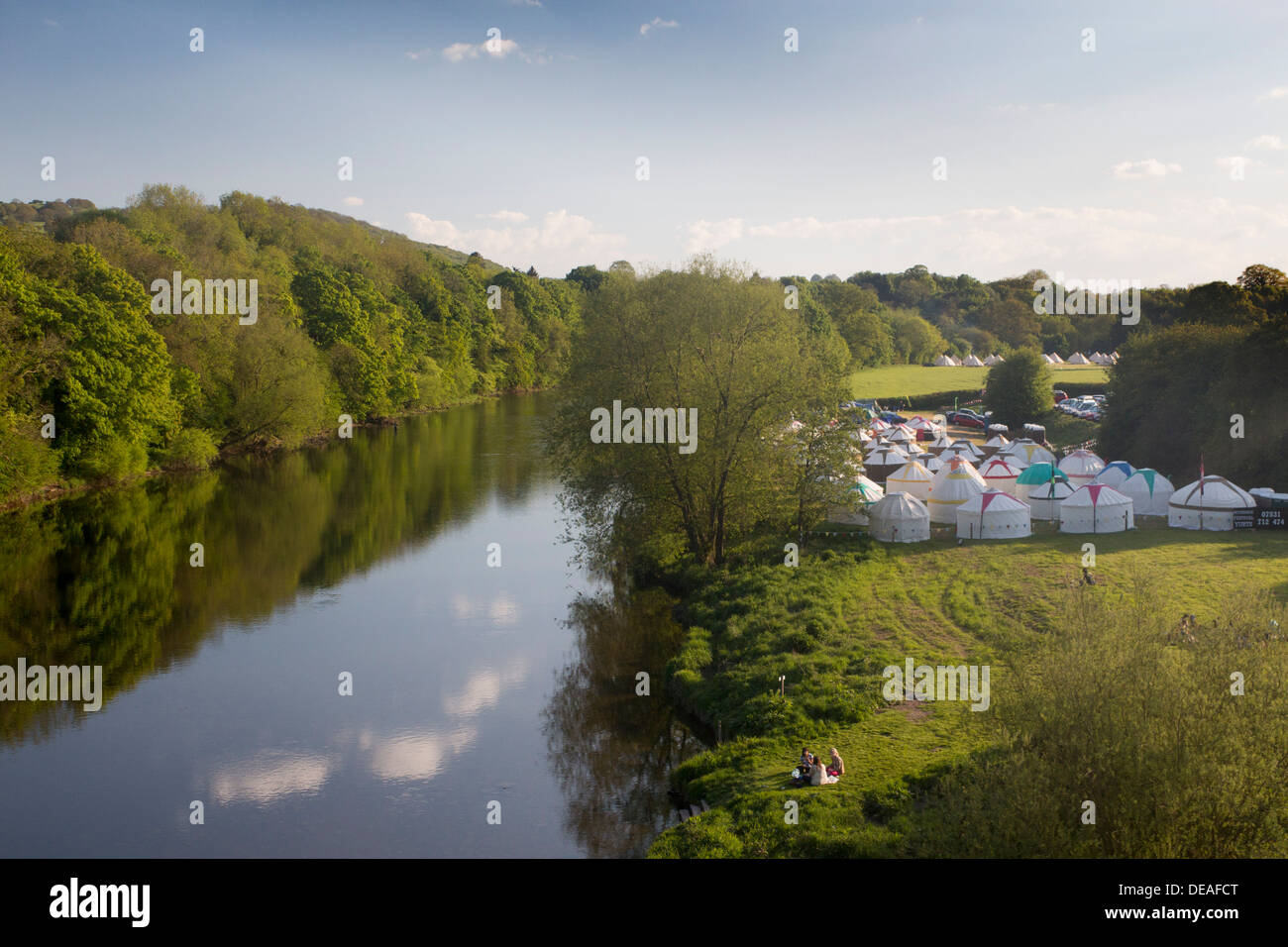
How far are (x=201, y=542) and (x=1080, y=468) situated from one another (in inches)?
1489

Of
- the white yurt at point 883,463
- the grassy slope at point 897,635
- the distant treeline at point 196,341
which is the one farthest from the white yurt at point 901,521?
the distant treeline at point 196,341

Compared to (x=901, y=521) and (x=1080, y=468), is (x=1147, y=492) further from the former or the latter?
(x=901, y=521)

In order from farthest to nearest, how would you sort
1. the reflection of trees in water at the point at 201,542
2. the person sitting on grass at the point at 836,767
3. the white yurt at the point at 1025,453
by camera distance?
the white yurt at the point at 1025,453 < the reflection of trees in water at the point at 201,542 < the person sitting on grass at the point at 836,767

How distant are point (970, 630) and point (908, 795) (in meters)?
9.15

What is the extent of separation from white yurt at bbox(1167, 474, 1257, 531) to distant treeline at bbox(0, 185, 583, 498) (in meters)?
24.3

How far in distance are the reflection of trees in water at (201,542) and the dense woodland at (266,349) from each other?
3073 millimetres

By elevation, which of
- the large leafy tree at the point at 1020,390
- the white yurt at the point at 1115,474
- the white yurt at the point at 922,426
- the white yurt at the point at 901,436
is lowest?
the white yurt at the point at 1115,474

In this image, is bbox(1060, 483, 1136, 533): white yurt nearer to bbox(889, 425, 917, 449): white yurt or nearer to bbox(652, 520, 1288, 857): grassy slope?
bbox(652, 520, 1288, 857): grassy slope

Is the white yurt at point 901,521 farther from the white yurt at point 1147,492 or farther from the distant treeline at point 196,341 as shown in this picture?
the distant treeline at point 196,341

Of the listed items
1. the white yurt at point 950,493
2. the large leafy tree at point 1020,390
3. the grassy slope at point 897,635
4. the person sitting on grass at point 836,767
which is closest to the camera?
the grassy slope at point 897,635

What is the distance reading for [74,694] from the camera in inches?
831

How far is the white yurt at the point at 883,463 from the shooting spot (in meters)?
46.5

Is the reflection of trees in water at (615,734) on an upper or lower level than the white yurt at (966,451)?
lower
